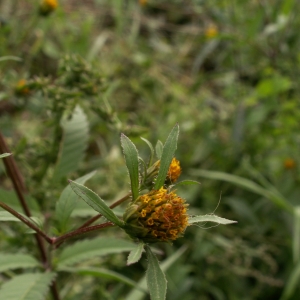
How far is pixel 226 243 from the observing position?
1439mm

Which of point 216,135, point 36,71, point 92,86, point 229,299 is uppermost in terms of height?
point 92,86

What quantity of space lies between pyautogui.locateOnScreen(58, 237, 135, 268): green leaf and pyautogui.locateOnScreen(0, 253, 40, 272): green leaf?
5 centimetres

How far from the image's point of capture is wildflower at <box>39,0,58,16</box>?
1.32 meters

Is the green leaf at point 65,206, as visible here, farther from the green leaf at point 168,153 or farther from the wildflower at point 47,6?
the wildflower at point 47,6

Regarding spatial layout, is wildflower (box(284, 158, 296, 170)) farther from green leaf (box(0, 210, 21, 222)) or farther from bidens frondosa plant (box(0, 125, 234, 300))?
green leaf (box(0, 210, 21, 222))

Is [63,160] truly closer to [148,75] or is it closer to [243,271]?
[243,271]

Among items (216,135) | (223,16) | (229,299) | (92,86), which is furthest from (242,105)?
(92,86)

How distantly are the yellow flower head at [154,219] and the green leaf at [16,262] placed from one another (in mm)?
268

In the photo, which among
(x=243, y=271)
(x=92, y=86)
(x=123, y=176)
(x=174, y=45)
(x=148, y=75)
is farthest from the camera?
(x=174, y=45)

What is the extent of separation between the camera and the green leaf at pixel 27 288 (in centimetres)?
69

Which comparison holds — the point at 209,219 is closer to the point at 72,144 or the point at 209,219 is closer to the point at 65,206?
the point at 65,206

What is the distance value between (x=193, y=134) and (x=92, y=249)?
1.10 metres

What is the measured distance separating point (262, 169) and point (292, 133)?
175 millimetres

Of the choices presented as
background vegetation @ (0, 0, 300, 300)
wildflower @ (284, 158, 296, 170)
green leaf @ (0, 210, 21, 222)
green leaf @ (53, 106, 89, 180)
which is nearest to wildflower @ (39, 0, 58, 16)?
background vegetation @ (0, 0, 300, 300)
